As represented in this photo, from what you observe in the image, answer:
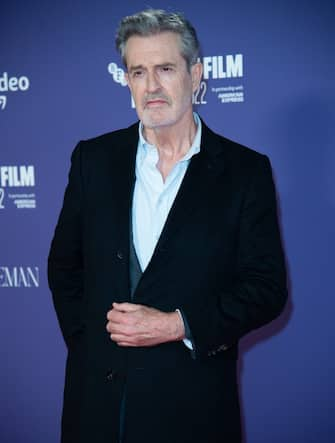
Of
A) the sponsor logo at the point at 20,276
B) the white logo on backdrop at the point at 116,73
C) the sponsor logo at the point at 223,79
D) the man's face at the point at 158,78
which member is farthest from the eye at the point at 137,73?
the sponsor logo at the point at 20,276

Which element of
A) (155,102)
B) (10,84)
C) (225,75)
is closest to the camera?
(155,102)

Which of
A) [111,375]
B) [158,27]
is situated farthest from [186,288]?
[158,27]

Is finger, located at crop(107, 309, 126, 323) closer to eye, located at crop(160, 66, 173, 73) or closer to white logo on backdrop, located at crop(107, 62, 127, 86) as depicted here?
eye, located at crop(160, 66, 173, 73)

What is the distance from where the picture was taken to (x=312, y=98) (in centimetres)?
271

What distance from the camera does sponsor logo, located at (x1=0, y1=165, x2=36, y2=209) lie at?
3.16 meters

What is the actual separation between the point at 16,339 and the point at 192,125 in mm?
1849

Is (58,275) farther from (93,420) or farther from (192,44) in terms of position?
(192,44)

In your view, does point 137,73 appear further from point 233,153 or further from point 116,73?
point 116,73

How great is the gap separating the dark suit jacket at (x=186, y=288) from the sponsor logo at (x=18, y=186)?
135 centimetres

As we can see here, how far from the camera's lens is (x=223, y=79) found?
284 cm

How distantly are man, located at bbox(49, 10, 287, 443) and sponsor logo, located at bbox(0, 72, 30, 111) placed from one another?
4.54 ft

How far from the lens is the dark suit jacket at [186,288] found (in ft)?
5.61

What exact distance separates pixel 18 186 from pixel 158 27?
1610 millimetres

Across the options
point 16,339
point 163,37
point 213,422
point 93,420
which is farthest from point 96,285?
point 16,339
